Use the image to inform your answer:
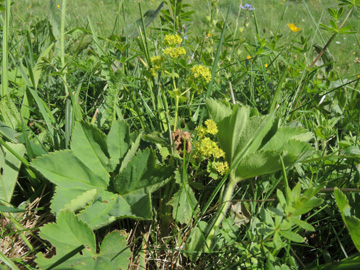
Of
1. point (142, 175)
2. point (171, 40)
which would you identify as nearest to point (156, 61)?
point (171, 40)

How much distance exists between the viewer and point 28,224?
3.57ft

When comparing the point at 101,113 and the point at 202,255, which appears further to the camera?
the point at 101,113

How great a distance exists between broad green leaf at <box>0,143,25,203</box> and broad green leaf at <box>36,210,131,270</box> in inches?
11.2

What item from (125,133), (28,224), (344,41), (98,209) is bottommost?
(344,41)

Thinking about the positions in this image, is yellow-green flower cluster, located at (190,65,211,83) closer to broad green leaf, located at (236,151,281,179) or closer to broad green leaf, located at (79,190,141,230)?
broad green leaf, located at (236,151,281,179)

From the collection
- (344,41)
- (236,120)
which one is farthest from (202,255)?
(344,41)

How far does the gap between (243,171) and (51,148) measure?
0.72m

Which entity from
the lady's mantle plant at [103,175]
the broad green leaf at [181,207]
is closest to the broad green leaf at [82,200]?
the lady's mantle plant at [103,175]

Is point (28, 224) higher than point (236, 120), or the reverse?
point (236, 120)

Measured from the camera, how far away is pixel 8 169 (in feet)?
3.61

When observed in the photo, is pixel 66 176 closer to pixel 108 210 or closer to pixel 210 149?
pixel 108 210

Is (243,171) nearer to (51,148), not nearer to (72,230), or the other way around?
(72,230)

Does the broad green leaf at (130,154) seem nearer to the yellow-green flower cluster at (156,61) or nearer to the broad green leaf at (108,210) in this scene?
the broad green leaf at (108,210)

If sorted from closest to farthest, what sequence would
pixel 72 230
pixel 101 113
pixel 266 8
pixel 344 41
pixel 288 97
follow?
1. pixel 72 230
2. pixel 101 113
3. pixel 288 97
4. pixel 344 41
5. pixel 266 8
